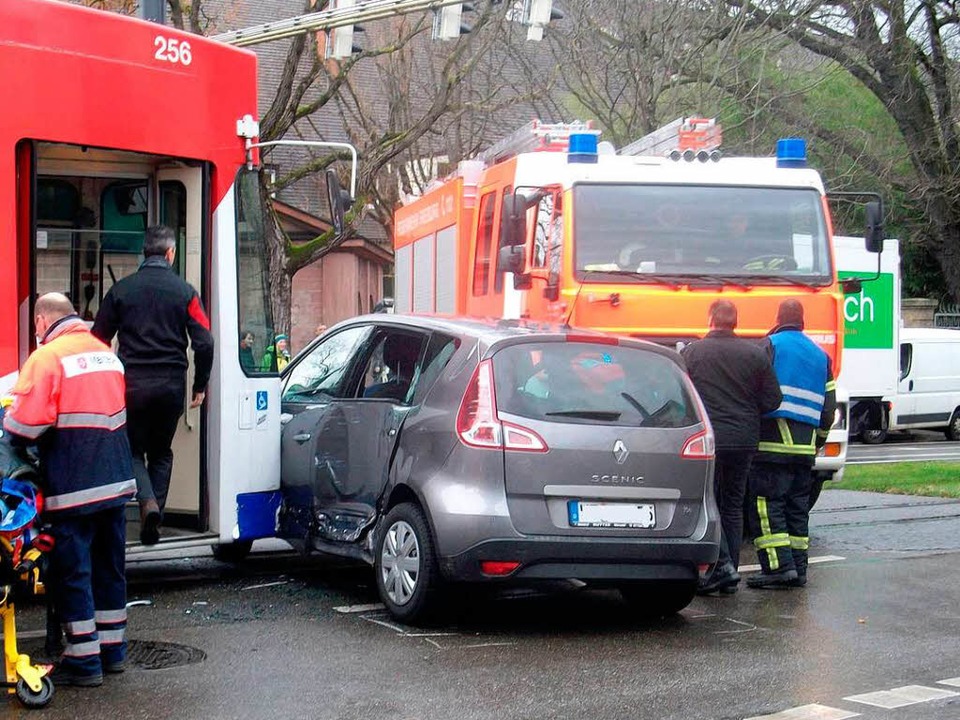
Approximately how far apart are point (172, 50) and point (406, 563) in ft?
10.7

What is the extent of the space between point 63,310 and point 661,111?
1815cm

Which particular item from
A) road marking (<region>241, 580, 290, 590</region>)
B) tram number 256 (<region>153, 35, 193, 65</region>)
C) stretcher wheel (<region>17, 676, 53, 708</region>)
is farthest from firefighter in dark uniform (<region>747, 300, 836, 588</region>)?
stretcher wheel (<region>17, 676, 53, 708</region>)

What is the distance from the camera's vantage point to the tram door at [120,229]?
918cm

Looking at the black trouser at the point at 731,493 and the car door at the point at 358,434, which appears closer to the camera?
the car door at the point at 358,434

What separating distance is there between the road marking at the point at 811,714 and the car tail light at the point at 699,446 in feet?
6.31

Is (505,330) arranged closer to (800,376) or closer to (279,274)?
(800,376)

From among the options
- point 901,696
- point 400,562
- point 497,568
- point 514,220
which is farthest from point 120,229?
point 901,696

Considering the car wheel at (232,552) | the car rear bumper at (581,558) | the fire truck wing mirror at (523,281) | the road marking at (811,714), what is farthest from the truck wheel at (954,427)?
the road marking at (811,714)

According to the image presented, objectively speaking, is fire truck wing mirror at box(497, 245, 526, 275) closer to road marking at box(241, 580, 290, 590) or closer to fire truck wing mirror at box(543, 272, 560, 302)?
fire truck wing mirror at box(543, 272, 560, 302)

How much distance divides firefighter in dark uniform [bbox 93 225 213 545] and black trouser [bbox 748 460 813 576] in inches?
139

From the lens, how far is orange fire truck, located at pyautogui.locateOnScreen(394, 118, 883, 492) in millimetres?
10859

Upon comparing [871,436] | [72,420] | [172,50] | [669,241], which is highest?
[172,50]

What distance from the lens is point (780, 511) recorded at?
9.45 metres

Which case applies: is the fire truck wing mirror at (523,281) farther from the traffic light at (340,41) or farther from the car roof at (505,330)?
the traffic light at (340,41)
